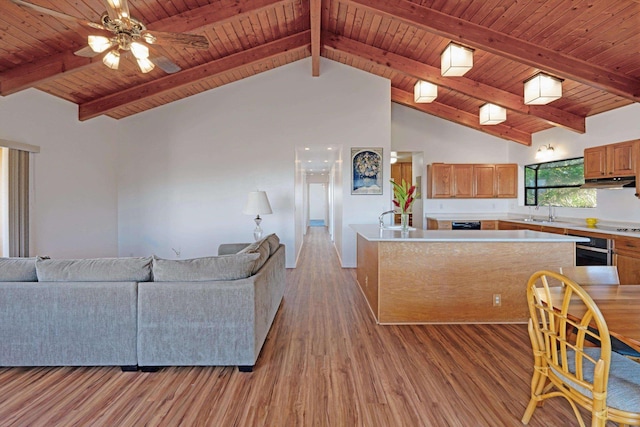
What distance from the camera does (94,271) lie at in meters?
2.50

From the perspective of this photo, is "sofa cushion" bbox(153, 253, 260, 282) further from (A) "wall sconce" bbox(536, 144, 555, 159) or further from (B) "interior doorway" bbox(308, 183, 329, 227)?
(B) "interior doorway" bbox(308, 183, 329, 227)

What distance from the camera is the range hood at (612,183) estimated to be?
415 cm

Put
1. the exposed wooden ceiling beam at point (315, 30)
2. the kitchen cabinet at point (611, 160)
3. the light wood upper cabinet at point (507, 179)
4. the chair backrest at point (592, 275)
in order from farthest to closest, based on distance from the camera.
→ the light wood upper cabinet at point (507, 179), the kitchen cabinet at point (611, 160), the exposed wooden ceiling beam at point (315, 30), the chair backrest at point (592, 275)

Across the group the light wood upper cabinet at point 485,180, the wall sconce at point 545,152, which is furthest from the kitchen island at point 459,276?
the light wood upper cabinet at point 485,180

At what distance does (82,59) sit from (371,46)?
380cm

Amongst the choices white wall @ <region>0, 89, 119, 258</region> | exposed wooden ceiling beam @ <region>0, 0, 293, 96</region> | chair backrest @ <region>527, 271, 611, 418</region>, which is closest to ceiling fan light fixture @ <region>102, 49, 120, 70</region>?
exposed wooden ceiling beam @ <region>0, 0, 293, 96</region>

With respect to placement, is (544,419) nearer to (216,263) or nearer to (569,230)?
(216,263)

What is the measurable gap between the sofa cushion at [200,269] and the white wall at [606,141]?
503 cm

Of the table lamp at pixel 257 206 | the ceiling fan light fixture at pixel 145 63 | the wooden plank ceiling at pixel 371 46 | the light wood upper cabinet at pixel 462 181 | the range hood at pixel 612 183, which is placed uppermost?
the wooden plank ceiling at pixel 371 46

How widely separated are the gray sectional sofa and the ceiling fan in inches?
69.0

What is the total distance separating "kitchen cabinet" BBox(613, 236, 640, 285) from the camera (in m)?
3.78

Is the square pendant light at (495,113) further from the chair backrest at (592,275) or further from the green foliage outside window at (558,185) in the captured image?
the chair backrest at (592,275)

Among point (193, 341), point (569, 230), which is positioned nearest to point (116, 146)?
point (193, 341)

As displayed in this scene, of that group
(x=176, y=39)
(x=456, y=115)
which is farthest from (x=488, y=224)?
(x=176, y=39)
